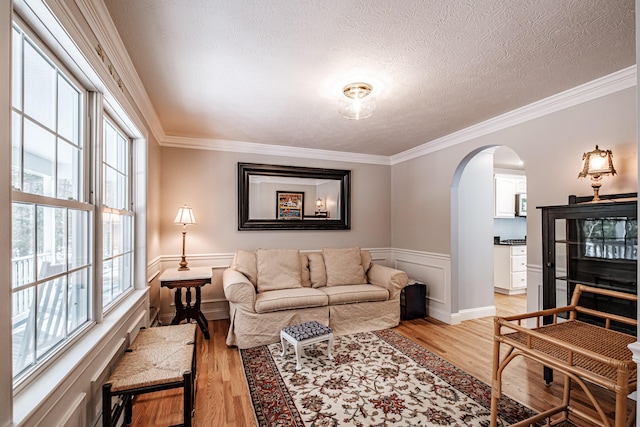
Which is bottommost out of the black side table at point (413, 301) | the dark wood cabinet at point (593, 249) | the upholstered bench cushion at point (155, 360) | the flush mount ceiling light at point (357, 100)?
the black side table at point (413, 301)

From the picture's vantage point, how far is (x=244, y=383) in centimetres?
245

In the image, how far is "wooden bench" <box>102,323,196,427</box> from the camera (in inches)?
60.5

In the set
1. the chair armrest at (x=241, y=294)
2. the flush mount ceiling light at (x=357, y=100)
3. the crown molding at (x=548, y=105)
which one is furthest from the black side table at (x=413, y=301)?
the flush mount ceiling light at (x=357, y=100)

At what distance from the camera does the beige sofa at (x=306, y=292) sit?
313 centimetres

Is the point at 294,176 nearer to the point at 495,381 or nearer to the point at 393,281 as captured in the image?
the point at 393,281

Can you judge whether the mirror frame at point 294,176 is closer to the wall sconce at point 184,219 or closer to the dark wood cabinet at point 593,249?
the wall sconce at point 184,219

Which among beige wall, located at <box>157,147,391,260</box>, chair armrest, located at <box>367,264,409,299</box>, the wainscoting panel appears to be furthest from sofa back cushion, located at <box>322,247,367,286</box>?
the wainscoting panel

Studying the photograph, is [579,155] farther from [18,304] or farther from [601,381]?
[18,304]

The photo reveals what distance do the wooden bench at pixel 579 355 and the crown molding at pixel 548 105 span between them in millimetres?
1516

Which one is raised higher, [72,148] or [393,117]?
[393,117]

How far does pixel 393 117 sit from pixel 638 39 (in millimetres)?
2071

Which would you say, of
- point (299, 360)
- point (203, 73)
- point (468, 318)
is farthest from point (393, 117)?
point (468, 318)

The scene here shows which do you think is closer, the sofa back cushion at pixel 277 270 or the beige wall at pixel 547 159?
the beige wall at pixel 547 159

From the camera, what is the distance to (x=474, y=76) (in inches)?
88.9
